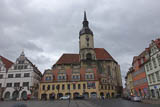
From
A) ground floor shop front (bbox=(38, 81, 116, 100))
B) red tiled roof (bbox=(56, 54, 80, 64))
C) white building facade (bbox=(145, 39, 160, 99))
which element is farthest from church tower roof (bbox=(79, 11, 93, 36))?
white building facade (bbox=(145, 39, 160, 99))

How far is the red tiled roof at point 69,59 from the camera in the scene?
203 ft

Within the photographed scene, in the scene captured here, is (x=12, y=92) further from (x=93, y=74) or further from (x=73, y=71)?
(x=93, y=74)

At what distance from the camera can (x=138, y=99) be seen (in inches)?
1100

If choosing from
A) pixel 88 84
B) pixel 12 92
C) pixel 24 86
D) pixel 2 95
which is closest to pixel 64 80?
pixel 88 84

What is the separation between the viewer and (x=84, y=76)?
160 feet

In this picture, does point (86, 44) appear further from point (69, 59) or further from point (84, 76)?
point (84, 76)

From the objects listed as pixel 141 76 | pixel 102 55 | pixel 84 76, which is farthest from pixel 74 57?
pixel 141 76

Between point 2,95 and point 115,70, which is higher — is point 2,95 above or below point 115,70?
below

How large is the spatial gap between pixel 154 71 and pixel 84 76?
23.2 metres

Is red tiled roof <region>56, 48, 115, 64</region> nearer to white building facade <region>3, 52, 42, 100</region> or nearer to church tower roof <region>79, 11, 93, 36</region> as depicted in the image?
church tower roof <region>79, 11, 93, 36</region>

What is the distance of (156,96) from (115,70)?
1279 inches

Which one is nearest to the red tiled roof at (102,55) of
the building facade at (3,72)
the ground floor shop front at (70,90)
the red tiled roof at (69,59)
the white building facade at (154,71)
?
the red tiled roof at (69,59)

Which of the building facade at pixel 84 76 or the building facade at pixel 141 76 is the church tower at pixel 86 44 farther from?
the building facade at pixel 141 76

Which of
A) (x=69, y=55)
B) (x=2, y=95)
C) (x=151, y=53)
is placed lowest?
(x=2, y=95)
